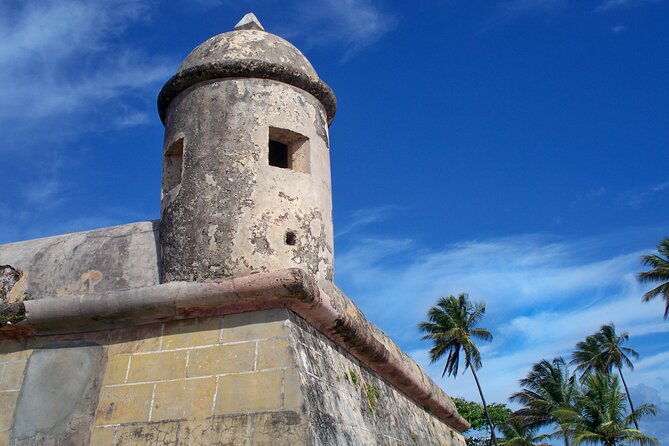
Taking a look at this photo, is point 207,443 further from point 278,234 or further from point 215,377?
point 278,234

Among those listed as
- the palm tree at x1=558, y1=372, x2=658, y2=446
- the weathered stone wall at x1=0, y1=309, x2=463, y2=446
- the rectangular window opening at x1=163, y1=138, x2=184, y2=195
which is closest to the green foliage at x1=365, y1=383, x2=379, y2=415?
the weathered stone wall at x1=0, y1=309, x2=463, y2=446

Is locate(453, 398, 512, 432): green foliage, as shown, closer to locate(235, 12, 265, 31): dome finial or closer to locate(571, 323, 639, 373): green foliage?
locate(571, 323, 639, 373): green foliage

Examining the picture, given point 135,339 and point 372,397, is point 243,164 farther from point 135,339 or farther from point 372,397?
point 372,397

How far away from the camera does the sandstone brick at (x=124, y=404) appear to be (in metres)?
4.02

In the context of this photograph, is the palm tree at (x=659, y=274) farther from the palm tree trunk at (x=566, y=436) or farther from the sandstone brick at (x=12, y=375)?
the sandstone brick at (x=12, y=375)

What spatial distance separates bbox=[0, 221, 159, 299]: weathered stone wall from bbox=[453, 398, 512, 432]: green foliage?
27.9 meters

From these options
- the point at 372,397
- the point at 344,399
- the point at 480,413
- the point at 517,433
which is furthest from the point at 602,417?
the point at 344,399

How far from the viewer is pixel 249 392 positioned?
12.7ft

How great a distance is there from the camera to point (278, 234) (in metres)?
4.66

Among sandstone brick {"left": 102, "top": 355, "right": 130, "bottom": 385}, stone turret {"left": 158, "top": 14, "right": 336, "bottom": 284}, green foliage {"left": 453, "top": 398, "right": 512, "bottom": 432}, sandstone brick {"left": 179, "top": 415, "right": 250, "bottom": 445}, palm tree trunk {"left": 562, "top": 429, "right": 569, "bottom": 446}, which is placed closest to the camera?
sandstone brick {"left": 179, "top": 415, "right": 250, "bottom": 445}

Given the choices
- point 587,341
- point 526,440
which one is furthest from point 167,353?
point 587,341

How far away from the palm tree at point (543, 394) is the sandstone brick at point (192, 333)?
→ 2406 centimetres

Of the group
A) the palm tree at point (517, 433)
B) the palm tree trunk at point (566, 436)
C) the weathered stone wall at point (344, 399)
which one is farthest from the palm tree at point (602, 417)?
the weathered stone wall at point (344, 399)

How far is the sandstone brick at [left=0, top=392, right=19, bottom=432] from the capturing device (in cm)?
429
